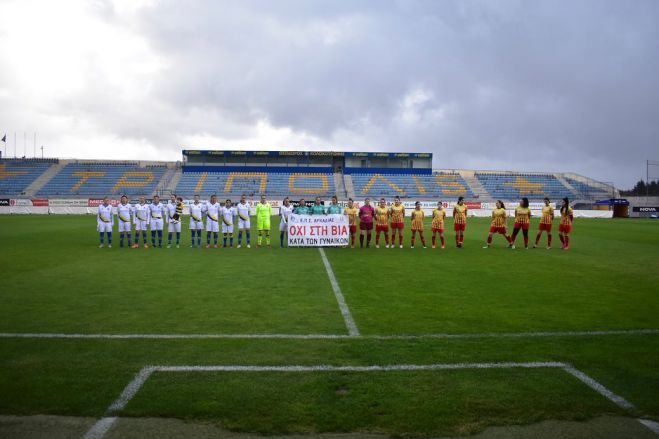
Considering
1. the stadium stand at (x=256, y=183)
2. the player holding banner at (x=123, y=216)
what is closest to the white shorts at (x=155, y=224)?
the player holding banner at (x=123, y=216)

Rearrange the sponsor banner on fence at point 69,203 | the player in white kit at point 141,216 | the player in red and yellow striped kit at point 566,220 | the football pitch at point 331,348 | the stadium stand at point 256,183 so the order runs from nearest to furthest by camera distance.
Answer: the football pitch at point 331,348 < the player in red and yellow striped kit at point 566,220 < the player in white kit at point 141,216 < the sponsor banner on fence at point 69,203 < the stadium stand at point 256,183

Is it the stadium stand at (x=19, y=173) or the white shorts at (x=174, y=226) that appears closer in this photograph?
the white shorts at (x=174, y=226)

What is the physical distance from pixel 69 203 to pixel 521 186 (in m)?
57.7

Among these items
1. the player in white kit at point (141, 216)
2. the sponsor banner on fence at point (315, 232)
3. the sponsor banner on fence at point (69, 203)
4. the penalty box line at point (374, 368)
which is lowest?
the penalty box line at point (374, 368)

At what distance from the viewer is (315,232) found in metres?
18.6

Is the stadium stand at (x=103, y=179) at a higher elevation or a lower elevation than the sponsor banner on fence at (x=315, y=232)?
higher

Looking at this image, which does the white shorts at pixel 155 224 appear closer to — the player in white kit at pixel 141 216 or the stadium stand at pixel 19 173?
the player in white kit at pixel 141 216

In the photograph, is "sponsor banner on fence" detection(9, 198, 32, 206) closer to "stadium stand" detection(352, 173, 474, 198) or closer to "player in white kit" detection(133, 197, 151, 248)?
Result: "stadium stand" detection(352, 173, 474, 198)

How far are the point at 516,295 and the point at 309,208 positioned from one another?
1075cm

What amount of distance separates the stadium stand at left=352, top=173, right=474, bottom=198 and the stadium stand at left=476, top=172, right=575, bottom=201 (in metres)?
3.59

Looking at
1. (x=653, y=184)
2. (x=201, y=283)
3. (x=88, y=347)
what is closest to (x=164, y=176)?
(x=201, y=283)

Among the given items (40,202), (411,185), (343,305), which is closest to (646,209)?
(411,185)

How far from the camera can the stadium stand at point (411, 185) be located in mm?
62781

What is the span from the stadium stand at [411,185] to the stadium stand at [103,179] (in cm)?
2807
